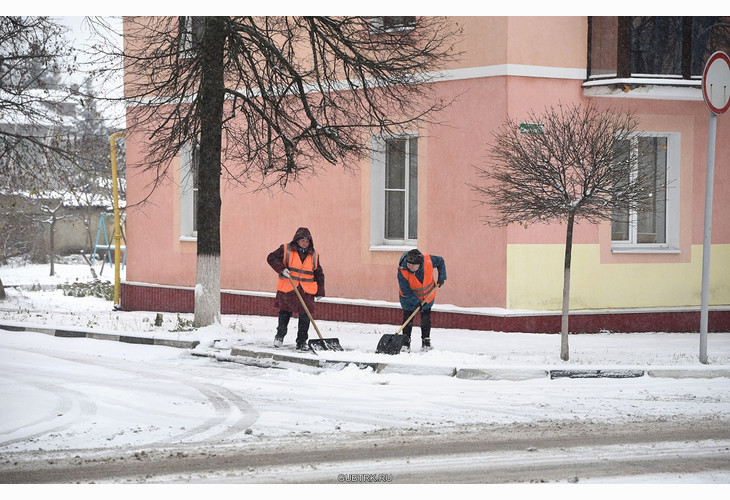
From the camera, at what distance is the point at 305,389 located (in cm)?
866

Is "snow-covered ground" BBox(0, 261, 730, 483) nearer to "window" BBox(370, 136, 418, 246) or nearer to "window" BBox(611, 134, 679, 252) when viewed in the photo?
"window" BBox(611, 134, 679, 252)

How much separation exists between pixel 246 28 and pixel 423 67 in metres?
2.30

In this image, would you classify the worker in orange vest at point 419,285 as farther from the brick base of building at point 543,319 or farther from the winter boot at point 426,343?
the brick base of building at point 543,319

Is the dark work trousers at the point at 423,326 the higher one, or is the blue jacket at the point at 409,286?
the blue jacket at the point at 409,286

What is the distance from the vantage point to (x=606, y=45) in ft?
41.8

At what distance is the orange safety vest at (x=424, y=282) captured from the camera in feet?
35.1

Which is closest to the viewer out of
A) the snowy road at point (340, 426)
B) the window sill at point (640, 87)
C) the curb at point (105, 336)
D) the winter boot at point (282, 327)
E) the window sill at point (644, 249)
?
the snowy road at point (340, 426)

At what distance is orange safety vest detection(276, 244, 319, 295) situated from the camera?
10.6 m

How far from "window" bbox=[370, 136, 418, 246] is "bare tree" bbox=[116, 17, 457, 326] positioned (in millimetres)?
1106

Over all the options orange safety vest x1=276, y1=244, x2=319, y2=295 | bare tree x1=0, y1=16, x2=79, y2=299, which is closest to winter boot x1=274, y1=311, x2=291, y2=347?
orange safety vest x1=276, y1=244, x2=319, y2=295

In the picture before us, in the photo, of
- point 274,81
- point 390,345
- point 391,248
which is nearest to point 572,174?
point 390,345

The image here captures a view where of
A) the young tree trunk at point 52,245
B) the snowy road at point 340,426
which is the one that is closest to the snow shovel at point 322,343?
the snowy road at point 340,426

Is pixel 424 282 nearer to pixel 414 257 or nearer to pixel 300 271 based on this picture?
pixel 414 257

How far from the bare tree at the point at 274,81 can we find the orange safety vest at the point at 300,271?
5.21 ft
